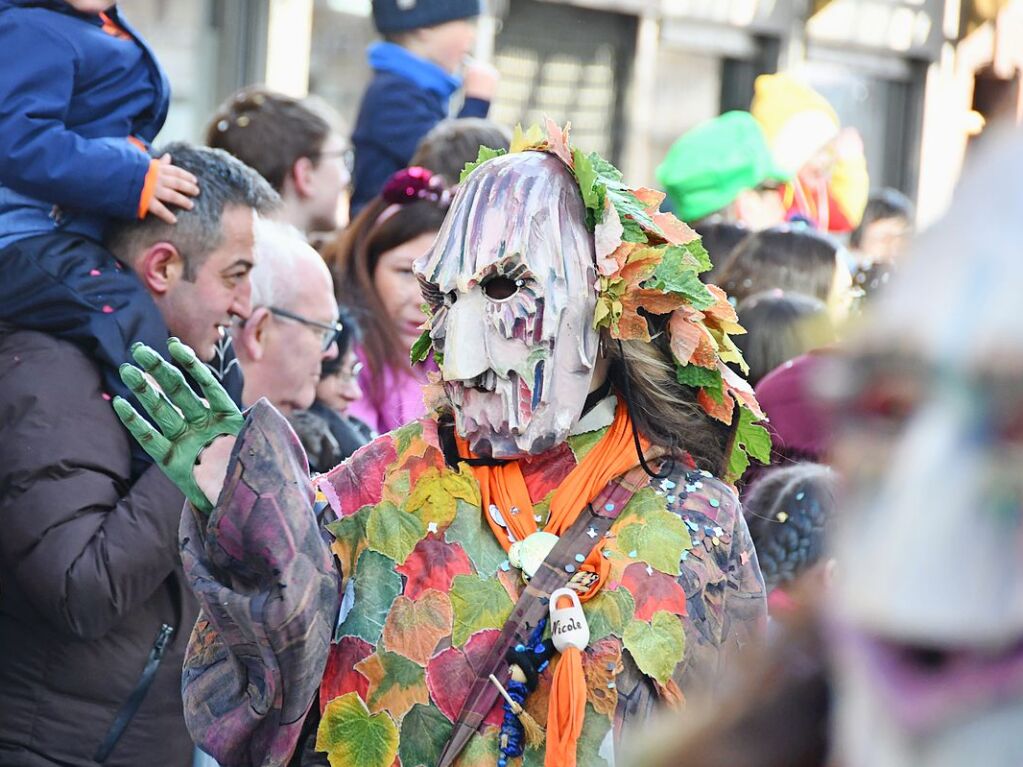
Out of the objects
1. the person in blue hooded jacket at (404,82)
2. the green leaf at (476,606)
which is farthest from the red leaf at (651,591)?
the person in blue hooded jacket at (404,82)

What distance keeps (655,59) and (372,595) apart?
354 inches

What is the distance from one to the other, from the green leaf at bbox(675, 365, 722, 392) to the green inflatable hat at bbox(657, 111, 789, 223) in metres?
3.68

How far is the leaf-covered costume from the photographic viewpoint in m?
2.22

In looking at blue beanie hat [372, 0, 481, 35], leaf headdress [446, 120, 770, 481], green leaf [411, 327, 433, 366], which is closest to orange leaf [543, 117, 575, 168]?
leaf headdress [446, 120, 770, 481]

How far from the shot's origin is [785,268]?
5.01 metres

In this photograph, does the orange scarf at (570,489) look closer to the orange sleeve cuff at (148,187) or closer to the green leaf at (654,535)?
the green leaf at (654,535)

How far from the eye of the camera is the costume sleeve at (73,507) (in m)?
2.96

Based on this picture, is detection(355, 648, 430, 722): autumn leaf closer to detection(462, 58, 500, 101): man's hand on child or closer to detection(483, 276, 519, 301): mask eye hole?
detection(483, 276, 519, 301): mask eye hole

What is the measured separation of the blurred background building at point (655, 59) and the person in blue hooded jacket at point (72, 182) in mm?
4021

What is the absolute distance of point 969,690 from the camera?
71 centimetres

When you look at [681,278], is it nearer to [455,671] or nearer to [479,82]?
[455,671]

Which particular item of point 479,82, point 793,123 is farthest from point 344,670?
point 793,123

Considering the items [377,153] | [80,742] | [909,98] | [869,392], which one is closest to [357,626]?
[80,742]

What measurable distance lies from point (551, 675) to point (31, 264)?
1459 millimetres
